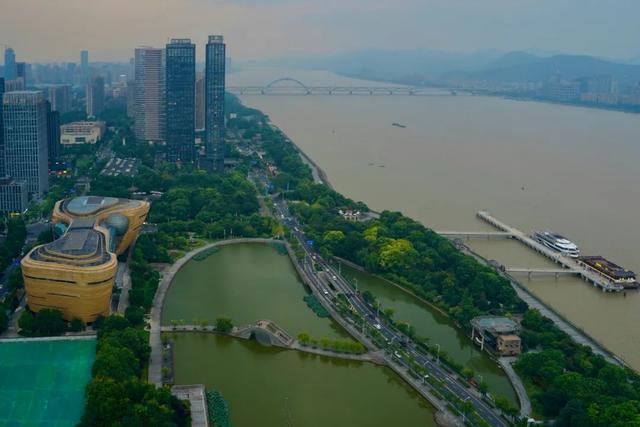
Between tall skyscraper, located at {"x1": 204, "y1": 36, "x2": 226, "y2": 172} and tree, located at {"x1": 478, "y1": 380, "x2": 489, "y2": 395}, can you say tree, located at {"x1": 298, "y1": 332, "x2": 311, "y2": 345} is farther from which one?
tall skyscraper, located at {"x1": 204, "y1": 36, "x2": 226, "y2": 172}

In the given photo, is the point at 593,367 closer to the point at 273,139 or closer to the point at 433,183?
the point at 433,183

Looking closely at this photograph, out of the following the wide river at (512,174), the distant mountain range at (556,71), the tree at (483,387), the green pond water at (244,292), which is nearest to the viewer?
the tree at (483,387)

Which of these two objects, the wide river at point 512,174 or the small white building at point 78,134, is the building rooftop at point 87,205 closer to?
the wide river at point 512,174

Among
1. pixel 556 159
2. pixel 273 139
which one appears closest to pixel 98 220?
pixel 273 139

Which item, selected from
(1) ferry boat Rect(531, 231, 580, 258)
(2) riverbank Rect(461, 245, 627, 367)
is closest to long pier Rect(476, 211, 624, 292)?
(1) ferry boat Rect(531, 231, 580, 258)

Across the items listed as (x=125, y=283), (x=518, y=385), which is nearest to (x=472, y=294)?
(x=518, y=385)

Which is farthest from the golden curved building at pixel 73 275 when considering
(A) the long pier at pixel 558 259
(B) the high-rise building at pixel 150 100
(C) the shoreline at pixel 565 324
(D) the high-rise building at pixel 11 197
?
(B) the high-rise building at pixel 150 100
